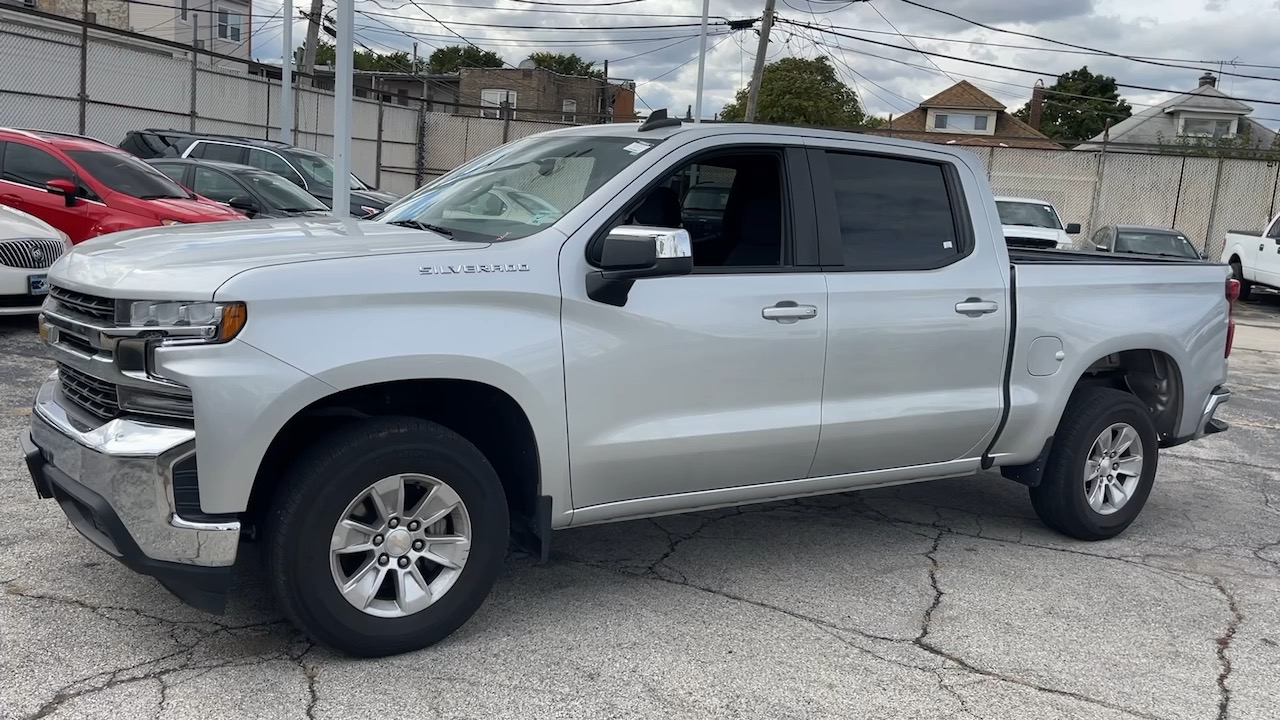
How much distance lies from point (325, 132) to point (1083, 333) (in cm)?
2467

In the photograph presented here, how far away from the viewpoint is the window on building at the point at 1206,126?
181 ft

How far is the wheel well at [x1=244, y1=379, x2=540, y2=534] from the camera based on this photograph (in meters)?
3.72

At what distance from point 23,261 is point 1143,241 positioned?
16.7m

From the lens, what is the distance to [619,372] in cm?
406

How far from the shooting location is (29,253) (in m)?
8.77

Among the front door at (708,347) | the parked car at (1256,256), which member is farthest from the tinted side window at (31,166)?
the parked car at (1256,256)

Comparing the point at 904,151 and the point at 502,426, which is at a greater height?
the point at 904,151

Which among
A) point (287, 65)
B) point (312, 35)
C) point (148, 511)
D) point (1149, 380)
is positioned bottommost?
point (148, 511)

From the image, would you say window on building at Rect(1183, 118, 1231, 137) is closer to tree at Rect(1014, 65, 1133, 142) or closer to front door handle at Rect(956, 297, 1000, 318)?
tree at Rect(1014, 65, 1133, 142)

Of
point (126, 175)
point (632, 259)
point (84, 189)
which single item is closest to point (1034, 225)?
point (126, 175)

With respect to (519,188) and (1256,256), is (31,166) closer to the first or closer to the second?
(519,188)

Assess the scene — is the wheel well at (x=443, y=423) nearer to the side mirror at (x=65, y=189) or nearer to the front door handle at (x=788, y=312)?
the front door handle at (x=788, y=312)

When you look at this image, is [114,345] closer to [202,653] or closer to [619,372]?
[202,653]

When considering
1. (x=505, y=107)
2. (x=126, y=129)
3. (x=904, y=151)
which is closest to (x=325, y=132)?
(x=505, y=107)
